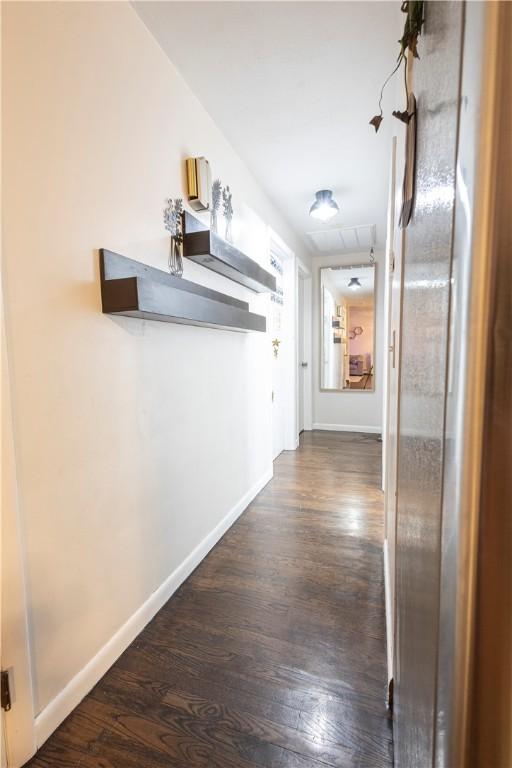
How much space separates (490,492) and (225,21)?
1966mm

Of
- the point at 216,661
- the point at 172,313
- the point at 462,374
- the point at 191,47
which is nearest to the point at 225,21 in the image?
the point at 191,47

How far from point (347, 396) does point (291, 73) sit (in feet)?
12.7

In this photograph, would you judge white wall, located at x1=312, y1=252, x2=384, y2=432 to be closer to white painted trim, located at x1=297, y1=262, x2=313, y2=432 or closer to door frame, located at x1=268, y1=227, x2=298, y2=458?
white painted trim, located at x1=297, y1=262, x2=313, y2=432

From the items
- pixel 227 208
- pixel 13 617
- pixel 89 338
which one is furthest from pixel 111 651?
pixel 227 208

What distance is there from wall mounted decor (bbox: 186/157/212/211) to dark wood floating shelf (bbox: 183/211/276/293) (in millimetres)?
84

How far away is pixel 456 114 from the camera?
1.11ft

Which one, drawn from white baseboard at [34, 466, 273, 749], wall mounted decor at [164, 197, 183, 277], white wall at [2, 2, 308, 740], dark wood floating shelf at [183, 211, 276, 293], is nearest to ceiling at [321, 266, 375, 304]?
dark wood floating shelf at [183, 211, 276, 293]

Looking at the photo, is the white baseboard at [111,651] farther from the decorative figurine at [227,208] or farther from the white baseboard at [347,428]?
the white baseboard at [347,428]

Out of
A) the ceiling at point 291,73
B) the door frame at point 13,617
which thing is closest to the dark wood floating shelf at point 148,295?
the door frame at point 13,617

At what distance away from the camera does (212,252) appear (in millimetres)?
1748

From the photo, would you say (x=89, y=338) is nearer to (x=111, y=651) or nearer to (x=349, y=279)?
(x=111, y=651)

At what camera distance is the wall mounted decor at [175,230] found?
1.64m

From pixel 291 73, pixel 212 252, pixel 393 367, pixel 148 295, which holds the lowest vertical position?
pixel 393 367

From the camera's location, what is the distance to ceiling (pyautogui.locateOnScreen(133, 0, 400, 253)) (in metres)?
1.43
